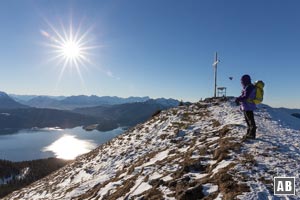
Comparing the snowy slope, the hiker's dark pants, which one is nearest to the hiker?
the hiker's dark pants

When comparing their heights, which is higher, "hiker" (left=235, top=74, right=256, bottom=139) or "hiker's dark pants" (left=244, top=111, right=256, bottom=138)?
"hiker" (left=235, top=74, right=256, bottom=139)

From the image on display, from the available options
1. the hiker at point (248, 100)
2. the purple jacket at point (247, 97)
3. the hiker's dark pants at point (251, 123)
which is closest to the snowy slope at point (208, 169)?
the hiker's dark pants at point (251, 123)

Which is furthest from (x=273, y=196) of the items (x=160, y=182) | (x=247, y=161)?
(x=160, y=182)

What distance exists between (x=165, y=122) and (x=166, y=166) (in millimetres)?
14719

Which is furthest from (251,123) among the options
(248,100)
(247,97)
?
(247,97)

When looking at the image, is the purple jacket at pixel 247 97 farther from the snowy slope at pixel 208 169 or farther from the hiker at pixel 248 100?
the snowy slope at pixel 208 169

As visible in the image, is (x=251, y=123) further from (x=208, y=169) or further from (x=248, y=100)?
(x=208, y=169)

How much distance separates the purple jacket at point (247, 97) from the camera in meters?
13.9

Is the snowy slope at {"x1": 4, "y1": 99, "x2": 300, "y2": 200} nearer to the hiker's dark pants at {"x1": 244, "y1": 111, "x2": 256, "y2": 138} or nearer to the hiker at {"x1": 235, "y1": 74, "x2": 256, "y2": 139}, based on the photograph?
the hiker's dark pants at {"x1": 244, "y1": 111, "x2": 256, "y2": 138}

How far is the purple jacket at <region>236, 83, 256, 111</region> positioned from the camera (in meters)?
13.9

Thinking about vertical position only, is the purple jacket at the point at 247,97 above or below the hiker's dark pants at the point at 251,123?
above

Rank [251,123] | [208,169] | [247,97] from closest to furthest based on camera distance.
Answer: [208,169]
[247,97]
[251,123]

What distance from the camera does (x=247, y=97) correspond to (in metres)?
14.0

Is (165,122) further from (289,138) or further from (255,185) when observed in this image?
(255,185)
